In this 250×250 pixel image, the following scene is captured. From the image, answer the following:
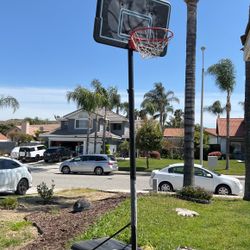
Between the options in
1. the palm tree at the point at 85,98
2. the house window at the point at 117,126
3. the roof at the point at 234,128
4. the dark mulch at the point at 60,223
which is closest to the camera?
the dark mulch at the point at 60,223

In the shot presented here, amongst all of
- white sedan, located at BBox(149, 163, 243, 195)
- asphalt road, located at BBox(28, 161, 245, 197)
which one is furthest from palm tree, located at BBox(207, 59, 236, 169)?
white sedan, located at BBox(149, 163, 243, 195)

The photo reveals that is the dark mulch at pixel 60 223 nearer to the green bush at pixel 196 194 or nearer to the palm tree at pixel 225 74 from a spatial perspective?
the green bush at pixel 196 194

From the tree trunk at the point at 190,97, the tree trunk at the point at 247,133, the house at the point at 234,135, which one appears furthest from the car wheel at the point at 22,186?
the house at the point at 234,135

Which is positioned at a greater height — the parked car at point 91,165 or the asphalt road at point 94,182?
the parked car at point 91,165

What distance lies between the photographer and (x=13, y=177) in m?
17.4

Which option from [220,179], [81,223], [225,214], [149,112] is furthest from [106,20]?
[149,112]

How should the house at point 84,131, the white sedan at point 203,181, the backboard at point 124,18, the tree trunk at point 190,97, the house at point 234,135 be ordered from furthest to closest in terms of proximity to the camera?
the house at point 234,135 → the house at point 84,131 → the white sedan at point 203,181 → the tree trunk at point 190,97 → the backboard at point 124,18

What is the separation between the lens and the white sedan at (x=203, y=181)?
19734 mm

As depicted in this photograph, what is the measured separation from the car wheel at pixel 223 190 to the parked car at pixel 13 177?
8.12 meters

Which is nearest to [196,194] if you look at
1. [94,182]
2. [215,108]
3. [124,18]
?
[124,18]

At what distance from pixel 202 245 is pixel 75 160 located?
89.8ft

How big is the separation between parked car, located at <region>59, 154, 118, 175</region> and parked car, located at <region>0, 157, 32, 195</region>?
1546cm

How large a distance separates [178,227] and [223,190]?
463 inches

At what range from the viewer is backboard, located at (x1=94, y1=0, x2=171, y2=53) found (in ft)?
18.8
